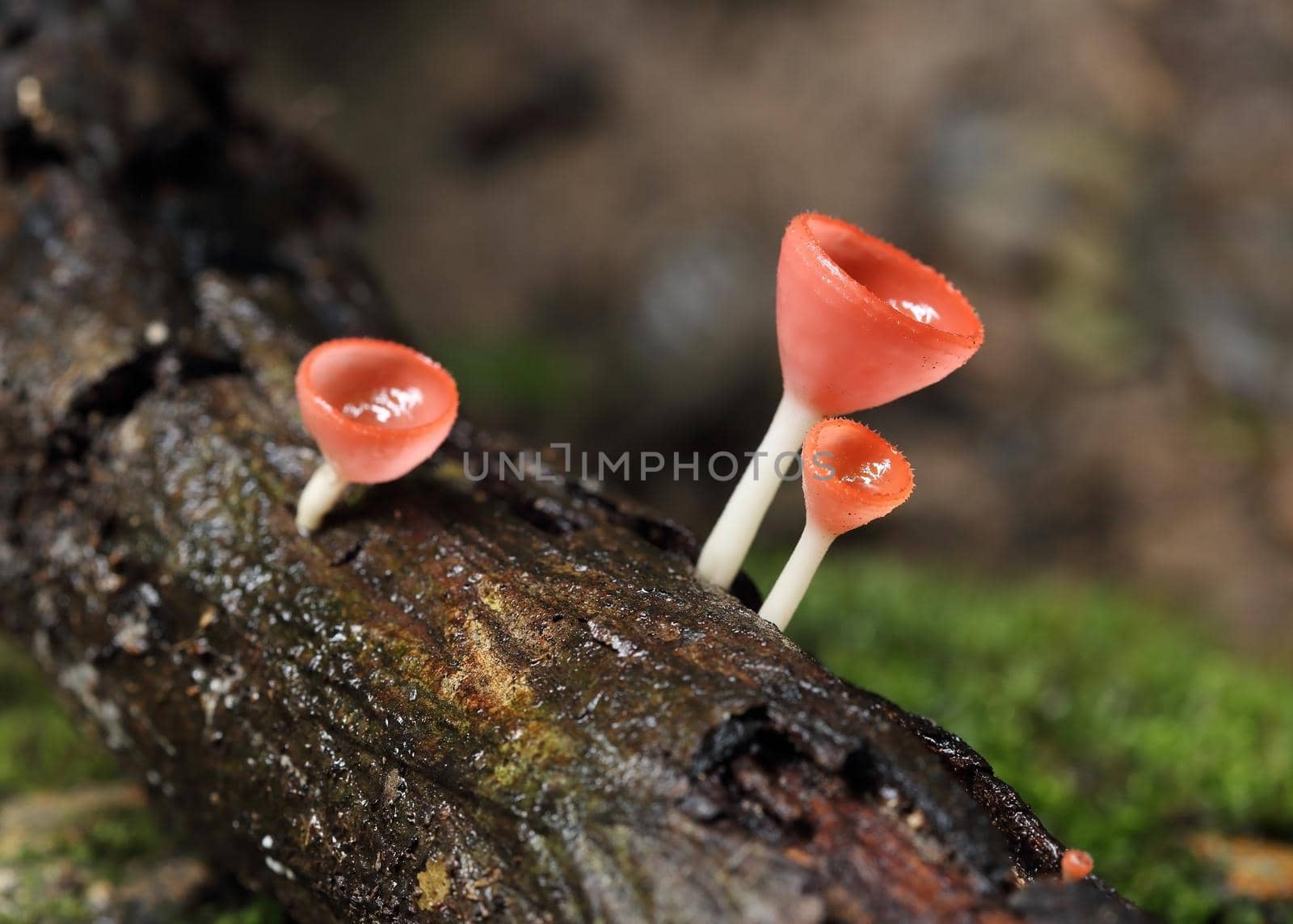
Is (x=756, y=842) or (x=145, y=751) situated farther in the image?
(x=145, y=751)

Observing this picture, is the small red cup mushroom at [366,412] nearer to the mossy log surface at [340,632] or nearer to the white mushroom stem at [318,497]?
the white mushroom stem at [318,497]

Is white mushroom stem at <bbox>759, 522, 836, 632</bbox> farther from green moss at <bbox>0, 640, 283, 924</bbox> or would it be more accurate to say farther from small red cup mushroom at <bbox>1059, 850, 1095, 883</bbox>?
green moss at <bbox>0, 640, 283, 924</bbox>

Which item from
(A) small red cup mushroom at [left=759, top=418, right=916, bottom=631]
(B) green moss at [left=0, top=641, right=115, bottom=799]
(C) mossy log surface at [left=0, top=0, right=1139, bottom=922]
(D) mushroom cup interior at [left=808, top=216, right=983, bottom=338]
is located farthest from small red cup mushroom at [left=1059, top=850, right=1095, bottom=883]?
(B) green moss at [left=0, top=641, right=115, bottom=799]

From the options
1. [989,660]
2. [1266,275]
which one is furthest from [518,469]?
[1266,275]

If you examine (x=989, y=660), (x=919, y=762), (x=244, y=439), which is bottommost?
(x=989, y=660)

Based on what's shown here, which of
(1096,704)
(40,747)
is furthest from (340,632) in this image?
(1096,704)

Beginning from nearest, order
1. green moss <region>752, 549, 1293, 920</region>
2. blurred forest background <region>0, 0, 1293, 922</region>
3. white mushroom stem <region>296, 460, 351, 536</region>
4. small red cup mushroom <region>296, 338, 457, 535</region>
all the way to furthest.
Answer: small red cup mushroom <region>296, 338, 457, 535</region>, white mushroom stem <region>296, 460, 351, 536</region>, green moss <region>752, 549, 1293, 920</region>, blurred forest background <region>0, 0, 1293, 922</region>

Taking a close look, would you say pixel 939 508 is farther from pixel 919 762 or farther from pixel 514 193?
pixel 919 762

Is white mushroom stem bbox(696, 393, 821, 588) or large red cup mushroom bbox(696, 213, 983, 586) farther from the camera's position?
white mushroom stem bbox(696, 393, 821, 588)
